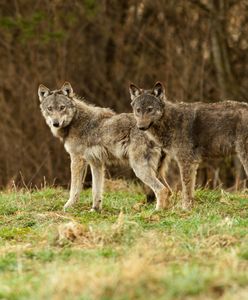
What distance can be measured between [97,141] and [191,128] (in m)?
1.52

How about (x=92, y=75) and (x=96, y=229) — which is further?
(x=92, y=75)

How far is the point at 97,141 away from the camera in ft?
38.0

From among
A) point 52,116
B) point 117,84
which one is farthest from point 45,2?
point 52,116

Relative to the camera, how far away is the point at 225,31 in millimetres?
19141

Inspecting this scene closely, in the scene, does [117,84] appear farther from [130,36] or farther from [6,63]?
[6,63]

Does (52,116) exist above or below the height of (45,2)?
below

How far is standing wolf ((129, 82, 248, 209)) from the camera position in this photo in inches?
416

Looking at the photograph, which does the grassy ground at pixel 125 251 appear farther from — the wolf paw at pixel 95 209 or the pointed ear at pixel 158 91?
the pointed ear at pixel 158 91

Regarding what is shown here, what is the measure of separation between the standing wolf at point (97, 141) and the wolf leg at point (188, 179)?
28 cm

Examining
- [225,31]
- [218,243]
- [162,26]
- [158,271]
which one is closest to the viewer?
[158,271]

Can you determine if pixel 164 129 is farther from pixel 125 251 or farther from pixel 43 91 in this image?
pixel 125 251

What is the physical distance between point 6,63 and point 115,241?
1656 cm

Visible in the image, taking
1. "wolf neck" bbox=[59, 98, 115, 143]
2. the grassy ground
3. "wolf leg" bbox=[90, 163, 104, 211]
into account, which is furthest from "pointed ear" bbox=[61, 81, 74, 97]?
the grassy ground

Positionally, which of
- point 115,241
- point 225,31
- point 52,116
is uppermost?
point 225,31
